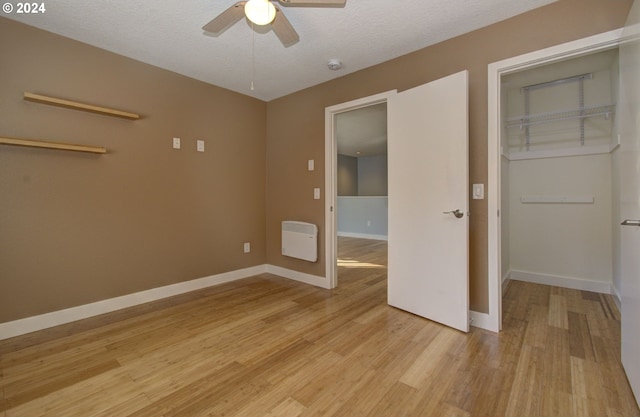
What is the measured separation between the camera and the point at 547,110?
338 cm

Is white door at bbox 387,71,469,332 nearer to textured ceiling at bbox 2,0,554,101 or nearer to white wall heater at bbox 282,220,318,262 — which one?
textured ceiling at bbox 2,0,554,101

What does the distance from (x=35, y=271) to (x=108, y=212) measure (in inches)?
26.3

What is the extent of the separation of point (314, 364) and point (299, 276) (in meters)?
1.85

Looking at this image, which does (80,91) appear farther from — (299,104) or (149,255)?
(299,104)

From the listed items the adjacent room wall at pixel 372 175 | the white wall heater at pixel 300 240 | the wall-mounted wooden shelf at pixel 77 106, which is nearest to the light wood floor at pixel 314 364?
the white wall heater at pixel 300 240

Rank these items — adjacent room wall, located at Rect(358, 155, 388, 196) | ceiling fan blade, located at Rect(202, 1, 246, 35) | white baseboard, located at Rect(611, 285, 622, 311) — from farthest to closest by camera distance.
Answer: adjacent room wall, located at Rect(358, 155, 388, 196) < white baseboard, located at Rect(611, 285, 622, 311) < ceiling fan blade, located at Rect(202, 1, 246, 35)

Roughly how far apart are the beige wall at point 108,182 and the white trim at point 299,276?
502 millimetres

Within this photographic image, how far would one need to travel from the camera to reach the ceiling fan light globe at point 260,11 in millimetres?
1549

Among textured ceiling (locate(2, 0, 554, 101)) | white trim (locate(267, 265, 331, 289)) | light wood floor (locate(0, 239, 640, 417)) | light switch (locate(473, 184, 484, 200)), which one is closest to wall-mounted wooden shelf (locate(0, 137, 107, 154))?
textured ceiling (locate(2, 0, 554, 101))

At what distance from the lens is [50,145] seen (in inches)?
85.3

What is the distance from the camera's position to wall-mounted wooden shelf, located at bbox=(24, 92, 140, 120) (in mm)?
2137

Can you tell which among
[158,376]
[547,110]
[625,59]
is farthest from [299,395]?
[547,110]

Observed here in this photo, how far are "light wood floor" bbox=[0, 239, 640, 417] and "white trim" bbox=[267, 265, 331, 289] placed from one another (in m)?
0.62

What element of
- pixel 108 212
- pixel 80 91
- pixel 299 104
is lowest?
pixel 108 212
